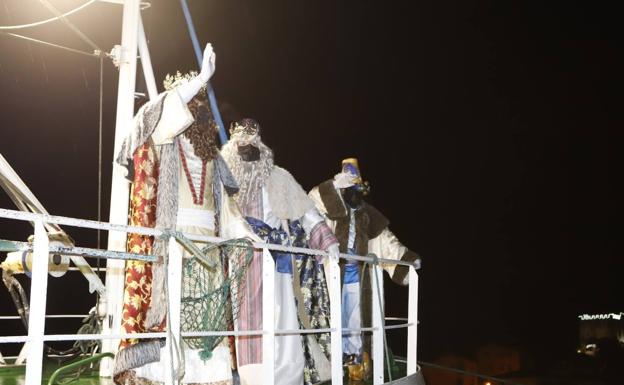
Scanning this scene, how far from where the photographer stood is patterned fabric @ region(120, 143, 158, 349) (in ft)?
12.2

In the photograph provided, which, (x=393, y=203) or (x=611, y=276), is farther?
(x=611, y=276)

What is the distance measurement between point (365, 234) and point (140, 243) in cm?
265

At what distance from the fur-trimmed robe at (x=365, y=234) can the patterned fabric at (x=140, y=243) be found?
2.21 metres

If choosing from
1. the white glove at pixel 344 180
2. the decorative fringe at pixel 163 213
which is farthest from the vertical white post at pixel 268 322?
the white glove at pixel 344 180

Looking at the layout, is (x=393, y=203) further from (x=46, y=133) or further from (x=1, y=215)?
(x=1, y=215)

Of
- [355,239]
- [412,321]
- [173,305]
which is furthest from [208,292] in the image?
[355,239]

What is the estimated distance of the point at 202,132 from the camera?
418 centimetres

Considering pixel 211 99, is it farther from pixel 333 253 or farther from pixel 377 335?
pixel 377 335

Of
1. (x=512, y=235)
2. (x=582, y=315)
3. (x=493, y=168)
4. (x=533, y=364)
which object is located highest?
(x=493, y=168)

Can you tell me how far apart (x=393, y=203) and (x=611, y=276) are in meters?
14.3

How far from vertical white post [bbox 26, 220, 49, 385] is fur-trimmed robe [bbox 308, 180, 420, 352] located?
11.7ft

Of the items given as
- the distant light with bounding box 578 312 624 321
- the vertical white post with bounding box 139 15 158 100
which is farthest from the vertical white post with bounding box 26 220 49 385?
the distant light with bounding box 578 312 624 321

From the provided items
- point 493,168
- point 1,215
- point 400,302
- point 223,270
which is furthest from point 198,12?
point 400,302

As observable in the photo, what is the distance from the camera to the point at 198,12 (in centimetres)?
1844
